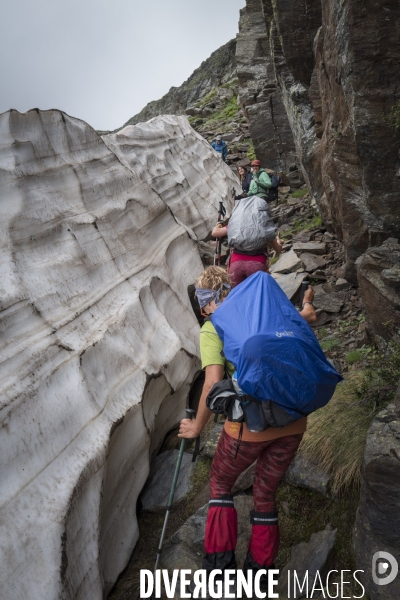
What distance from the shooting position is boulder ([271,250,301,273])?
11641mm

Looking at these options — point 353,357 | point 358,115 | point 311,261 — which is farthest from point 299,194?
point 353,357

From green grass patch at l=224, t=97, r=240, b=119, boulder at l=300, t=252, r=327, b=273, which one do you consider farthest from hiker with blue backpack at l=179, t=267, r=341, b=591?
green grass patch at l=224, t=97, r=240, b=119

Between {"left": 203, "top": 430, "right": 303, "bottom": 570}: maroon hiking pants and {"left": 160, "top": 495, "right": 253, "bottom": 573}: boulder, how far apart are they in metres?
0.67

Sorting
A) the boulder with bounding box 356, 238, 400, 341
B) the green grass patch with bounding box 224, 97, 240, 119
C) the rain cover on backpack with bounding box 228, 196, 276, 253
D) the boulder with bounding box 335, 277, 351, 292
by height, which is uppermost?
the green grass patch with bounding box 224, 97, 240, 119

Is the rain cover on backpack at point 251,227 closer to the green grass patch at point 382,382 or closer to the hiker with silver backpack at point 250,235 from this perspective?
the hiker with silver backpack at point 250,235

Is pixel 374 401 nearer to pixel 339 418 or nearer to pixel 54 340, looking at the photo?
pixel 339 418

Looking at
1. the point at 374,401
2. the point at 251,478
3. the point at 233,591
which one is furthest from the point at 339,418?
the point at 233,591

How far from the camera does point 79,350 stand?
20.2 ft

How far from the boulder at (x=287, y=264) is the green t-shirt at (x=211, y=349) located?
741cm

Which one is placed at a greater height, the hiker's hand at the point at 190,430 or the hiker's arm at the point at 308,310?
the hiker's arm at the point at 308,310

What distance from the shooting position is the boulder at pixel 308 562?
4445 millimetres

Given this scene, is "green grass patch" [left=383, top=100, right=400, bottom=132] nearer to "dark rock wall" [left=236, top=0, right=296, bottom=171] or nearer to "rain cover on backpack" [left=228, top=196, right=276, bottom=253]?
"rain cover on backpack" [left=228, top=196, right=276, bottom=253]

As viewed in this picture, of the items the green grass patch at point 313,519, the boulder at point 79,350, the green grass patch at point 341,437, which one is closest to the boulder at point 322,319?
the boulder at point 79,350

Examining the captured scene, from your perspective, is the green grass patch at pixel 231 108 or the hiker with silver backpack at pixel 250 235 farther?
the green grass patch at pixel 231 108
